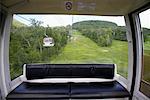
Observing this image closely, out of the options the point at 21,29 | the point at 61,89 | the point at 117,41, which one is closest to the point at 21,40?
the point at 21,29

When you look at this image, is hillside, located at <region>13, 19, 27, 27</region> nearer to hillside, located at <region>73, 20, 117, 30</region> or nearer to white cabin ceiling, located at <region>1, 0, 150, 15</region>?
white cabin ceiling, located at <region>1, 0, 150, 15</region>

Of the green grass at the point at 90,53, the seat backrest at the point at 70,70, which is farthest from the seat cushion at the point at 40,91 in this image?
the green grass at the point at 90,53

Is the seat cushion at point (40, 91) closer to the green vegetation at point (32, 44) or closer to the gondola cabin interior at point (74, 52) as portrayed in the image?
the gondola cabin interior at point (74, 52)

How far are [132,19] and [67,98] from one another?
1860 mm

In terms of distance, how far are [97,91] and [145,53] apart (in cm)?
111

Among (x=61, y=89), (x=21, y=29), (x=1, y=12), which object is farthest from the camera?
(x=21, y=29)

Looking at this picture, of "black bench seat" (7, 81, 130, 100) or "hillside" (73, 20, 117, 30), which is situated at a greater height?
"hillside" (73, 20, 117, 30)

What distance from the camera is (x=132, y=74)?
3871 millimetres

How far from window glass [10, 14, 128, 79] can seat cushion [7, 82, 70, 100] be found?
51 cm

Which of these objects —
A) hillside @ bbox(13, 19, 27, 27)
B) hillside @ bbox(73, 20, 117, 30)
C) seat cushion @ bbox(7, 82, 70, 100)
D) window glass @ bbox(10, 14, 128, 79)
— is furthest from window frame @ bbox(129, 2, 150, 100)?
hillside @ bbox(13, 19, 27, 27)

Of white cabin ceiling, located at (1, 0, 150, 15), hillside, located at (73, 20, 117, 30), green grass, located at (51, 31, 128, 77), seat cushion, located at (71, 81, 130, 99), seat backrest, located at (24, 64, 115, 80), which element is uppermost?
white cabin ceiling, located at (1, 0, 150, 15)

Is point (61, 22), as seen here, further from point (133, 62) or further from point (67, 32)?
point (133, 62)

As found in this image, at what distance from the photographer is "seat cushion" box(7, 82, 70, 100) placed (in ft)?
11.0

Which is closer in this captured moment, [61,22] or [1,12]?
[1,12]
